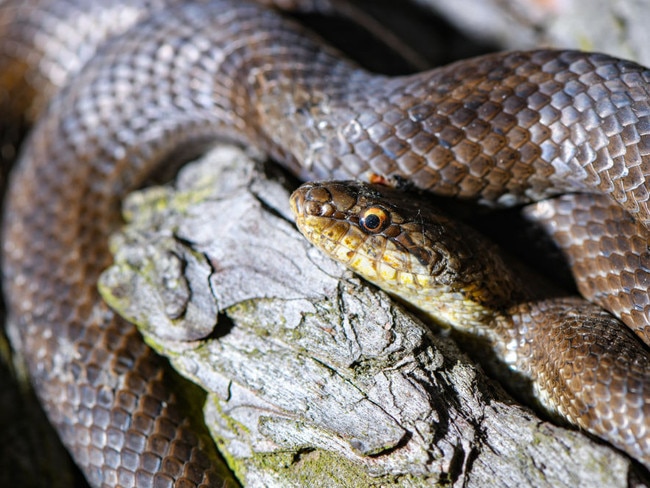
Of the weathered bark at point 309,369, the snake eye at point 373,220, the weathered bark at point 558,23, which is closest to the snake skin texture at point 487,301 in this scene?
the snake eye at point 373,220

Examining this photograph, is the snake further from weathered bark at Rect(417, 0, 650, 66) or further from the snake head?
weathered bark at Rect(417, 0, 650, 66)

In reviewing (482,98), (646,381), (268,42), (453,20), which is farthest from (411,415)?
(453,20)

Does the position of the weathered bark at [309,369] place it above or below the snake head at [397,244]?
below

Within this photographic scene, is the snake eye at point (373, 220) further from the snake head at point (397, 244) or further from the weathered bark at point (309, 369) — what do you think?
the weathered bark at point (309, 369)

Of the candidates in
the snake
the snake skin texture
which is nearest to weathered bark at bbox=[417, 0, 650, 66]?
the snake

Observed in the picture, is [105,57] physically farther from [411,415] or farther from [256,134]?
[411,415]

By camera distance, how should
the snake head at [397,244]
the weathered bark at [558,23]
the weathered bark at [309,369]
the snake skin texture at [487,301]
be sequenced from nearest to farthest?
the weathered bark at [309,369] → the snake skin texture at [487,301] → the snake head at [397,244] → the weathered bark at [558,23]

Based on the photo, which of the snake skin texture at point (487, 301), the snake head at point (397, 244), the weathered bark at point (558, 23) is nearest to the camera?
the snake skin texture at point (487, 301)
